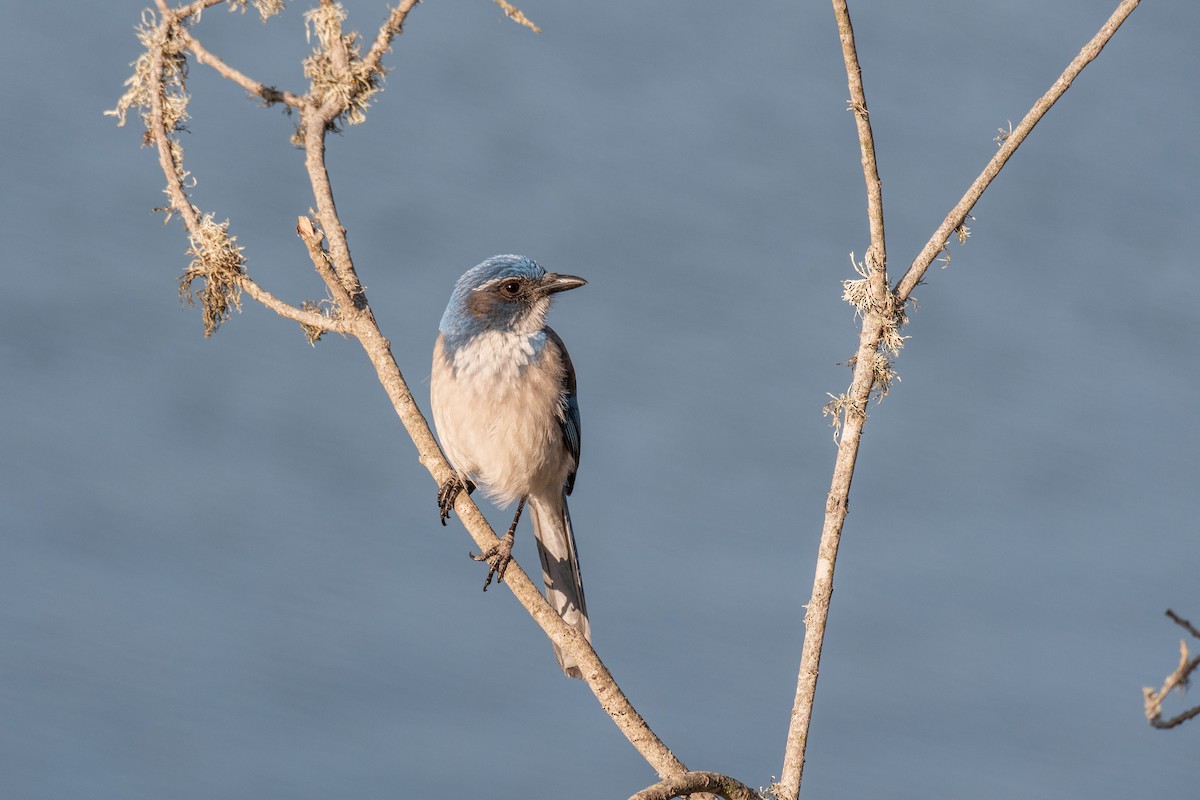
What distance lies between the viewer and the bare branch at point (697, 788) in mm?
2160

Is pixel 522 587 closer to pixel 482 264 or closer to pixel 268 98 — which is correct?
pixel 268 98

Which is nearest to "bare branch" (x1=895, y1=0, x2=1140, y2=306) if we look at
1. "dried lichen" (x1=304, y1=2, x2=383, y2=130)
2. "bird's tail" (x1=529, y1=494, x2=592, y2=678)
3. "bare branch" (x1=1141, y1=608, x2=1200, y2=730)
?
"bare branch" (x1=1141, y1=608, x2=1200, y2=730)

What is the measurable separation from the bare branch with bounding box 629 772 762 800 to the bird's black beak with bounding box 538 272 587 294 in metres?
3.02

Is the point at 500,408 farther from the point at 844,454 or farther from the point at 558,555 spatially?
the point at 844,454

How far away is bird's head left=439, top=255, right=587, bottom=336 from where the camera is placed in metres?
5.18

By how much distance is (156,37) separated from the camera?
3.50 m

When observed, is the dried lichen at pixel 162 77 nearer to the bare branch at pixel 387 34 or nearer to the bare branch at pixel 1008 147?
the bare branch at pixel 387 34

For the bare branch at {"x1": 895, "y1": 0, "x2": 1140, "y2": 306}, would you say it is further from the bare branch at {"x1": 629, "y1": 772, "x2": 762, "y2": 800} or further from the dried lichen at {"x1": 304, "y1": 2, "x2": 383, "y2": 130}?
the dried lichen at {"x1": 304, "y1": 2, "x2": 383, "y2": 130}

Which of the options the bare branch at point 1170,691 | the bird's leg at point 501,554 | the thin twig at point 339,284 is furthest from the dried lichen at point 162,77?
the bare branch at point 1170,691

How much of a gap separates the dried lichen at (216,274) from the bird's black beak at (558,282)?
1.88 metres

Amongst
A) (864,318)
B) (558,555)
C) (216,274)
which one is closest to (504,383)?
(558,555)

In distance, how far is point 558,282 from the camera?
205 inches

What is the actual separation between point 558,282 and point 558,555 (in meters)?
1.19

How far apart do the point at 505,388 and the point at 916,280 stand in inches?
106
